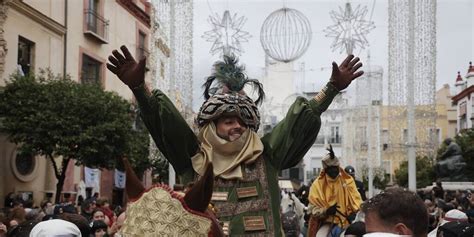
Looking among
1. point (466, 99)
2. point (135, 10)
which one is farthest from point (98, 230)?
point (466, 99)

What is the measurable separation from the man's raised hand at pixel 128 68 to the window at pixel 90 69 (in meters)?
20.1

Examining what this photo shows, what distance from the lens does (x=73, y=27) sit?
22203 millimetres

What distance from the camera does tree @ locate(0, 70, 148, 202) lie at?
53.8ft

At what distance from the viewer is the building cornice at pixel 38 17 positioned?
18.4 meters

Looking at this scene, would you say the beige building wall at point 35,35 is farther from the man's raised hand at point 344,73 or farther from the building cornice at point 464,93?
the building cornice at point 464,93

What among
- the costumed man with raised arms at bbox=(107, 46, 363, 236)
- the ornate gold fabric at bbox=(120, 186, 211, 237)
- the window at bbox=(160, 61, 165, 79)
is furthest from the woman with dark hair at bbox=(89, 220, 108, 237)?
the window at bbox=(160, 61, 165, 79)

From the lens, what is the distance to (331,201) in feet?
24.0

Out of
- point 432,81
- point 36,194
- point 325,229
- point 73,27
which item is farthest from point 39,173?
point 325,229

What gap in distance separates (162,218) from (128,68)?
4.84 feet

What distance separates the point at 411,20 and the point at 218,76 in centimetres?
929

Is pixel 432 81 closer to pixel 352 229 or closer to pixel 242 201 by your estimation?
pixel 352 229

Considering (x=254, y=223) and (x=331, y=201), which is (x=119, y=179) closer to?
(x=331, y=201)

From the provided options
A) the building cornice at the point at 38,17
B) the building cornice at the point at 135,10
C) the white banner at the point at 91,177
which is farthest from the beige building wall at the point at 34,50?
the building cornice at the point at 135,10

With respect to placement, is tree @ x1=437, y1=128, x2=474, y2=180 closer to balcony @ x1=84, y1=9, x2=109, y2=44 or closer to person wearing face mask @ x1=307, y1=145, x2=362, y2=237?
balcony @ x1=84, y1=9, x2=109, y2=44
